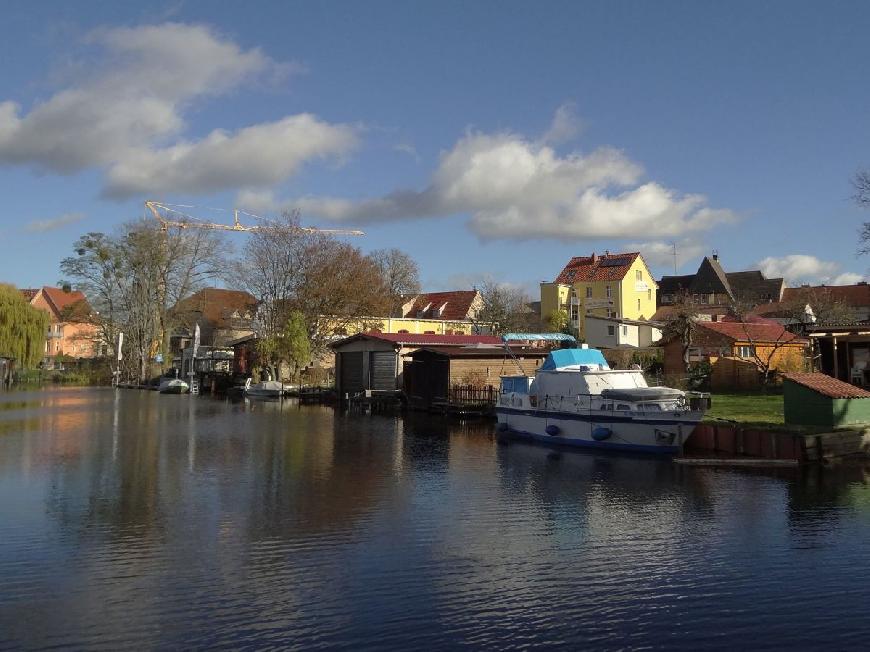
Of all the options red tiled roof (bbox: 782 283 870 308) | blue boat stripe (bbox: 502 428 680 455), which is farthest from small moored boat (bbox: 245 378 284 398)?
red tiled roof (bbox: 782 283 870 308)

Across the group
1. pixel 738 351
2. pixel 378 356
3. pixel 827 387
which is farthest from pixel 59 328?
pixel 827 387

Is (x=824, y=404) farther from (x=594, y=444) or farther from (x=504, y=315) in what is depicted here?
(x=504, y=315)

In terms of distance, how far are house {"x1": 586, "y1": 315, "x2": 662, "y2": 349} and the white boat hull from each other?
3649cm

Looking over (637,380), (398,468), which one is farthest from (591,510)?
(637,380)

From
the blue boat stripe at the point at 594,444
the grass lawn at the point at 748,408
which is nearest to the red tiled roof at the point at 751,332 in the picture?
the grass lawn at the point at 748,408

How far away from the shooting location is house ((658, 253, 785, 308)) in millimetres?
92887

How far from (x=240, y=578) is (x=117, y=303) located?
68.0 meters

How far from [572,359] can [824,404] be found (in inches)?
366

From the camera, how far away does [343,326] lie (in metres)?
64.3

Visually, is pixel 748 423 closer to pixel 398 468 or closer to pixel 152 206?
pixel 398 468

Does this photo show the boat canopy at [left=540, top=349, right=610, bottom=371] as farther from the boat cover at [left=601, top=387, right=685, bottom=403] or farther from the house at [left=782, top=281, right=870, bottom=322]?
the house at [left=782, top=281, right=870, bottom=322]

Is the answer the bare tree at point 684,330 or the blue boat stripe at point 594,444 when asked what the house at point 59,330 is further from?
the blue boat stripe at point 594,444

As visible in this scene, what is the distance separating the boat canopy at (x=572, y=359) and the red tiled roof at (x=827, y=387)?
7349 millimetres

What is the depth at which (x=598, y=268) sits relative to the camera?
8425cm
